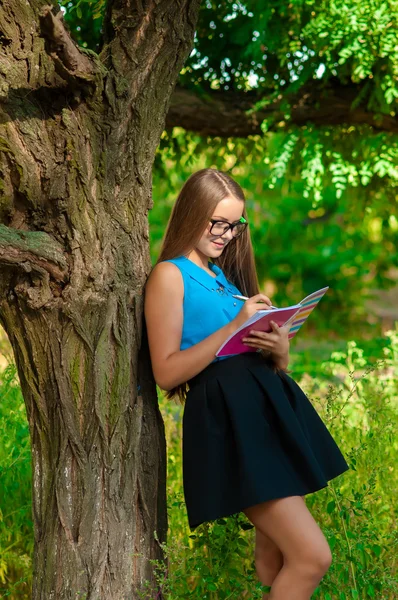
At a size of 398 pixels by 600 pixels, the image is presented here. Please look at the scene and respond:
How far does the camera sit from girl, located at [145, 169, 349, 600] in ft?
8.06

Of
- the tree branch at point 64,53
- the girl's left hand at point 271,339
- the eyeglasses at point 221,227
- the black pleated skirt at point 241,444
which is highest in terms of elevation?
the tree branch at point 64,53

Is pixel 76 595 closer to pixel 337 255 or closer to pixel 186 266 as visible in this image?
pixel 186 266

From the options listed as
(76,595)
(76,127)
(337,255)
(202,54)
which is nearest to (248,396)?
(76,595)

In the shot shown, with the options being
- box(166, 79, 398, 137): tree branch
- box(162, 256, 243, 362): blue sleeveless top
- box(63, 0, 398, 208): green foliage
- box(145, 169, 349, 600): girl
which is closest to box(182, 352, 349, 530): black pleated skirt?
box(145, 169, 349, 600): girl

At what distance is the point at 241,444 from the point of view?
98.1 inches

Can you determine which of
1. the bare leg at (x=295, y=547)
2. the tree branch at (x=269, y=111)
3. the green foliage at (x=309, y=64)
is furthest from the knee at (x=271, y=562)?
the tree branch at (x=269, y=111)

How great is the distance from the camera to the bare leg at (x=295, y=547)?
243cm

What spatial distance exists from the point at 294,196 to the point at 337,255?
119 cm

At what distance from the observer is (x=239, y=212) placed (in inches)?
111

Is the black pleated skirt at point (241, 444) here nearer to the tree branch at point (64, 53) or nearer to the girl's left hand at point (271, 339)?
the girl's left hand at point (271, 339)

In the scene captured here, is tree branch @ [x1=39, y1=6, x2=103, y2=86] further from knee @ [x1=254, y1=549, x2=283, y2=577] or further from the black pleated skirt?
knee @ [x1=254, y1=549, x2=283, y2=577]

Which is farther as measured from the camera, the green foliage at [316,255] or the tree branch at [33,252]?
the green foliage at [316,255]

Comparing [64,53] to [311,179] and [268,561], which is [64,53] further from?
[311,179]

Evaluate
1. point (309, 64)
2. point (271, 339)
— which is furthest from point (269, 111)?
point (271, 339)
